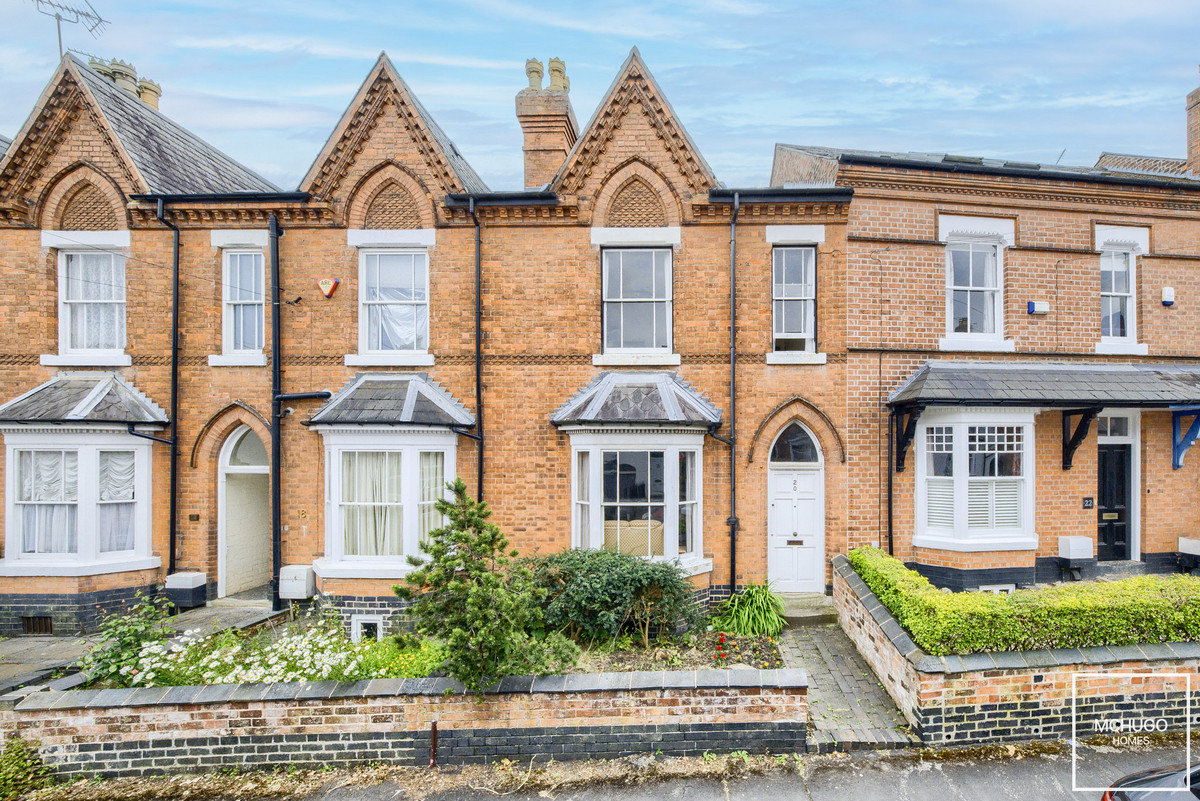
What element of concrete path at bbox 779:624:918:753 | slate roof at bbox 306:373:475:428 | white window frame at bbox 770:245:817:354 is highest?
white window frame at bbox 770:245:817:354

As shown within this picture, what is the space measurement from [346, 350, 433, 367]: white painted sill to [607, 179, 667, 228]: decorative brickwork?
4.34 meters

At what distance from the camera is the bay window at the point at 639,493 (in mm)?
9930

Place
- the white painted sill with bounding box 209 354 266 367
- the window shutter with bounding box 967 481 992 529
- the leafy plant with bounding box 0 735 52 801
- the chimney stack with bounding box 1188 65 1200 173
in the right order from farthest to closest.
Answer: the chimney stack with bounding box 1188 65 1200 173 < the white painted sill with bounding box 209 354 266 367 < the window shutter with bounding box 967 481 992 529 < the leafy plant with bounding box 0 735 52 801

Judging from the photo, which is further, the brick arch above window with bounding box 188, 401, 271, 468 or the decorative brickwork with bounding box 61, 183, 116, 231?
the decorative brickwork with bounding box 61, 183, 116, 231

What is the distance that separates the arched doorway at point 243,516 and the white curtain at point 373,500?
7.48ft

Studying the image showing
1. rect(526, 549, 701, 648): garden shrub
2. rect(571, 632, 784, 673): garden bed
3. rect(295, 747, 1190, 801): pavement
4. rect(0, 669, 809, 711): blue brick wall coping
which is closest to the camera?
rect(295, 747, 1190, 801): pavement

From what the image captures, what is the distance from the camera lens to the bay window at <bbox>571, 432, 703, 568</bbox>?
9.93 meters

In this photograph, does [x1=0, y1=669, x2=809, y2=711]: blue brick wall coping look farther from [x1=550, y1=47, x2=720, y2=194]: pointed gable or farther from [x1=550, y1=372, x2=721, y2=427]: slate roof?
[x1=550, y1=47, x2=720, y2=194]: pointed gable

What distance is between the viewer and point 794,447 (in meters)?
10.8

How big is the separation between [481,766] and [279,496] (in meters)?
6.82

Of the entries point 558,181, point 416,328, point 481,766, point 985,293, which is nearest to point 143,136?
point 416,328

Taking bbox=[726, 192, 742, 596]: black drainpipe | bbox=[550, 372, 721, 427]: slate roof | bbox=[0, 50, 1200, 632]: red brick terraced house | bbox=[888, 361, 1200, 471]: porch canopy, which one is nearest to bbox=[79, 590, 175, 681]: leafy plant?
bbox=[0, 50, 1200, 632]: red brick terraced house

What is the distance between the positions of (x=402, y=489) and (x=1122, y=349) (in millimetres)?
13964

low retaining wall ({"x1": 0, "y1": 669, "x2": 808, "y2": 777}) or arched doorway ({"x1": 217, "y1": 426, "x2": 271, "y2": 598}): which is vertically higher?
arched doorway ({"x1": 217, "y1": 426, "x2": 271, "y2": 598})
